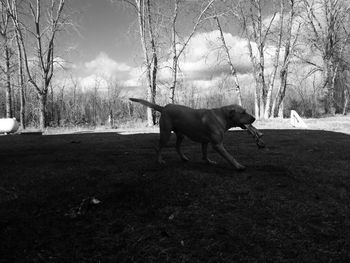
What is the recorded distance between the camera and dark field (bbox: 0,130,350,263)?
90.4 inches

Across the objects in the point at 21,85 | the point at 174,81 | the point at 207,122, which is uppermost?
the point at 21,85

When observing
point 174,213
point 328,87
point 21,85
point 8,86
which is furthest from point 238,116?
point 328,87

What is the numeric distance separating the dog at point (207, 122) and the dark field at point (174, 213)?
1.37 feet

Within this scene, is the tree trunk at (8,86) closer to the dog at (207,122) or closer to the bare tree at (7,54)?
the bare tree at (7,54)

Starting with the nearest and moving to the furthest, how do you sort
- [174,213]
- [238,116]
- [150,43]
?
[174,213], [238,116], [150,43]

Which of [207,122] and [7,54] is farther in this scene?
[7,54]

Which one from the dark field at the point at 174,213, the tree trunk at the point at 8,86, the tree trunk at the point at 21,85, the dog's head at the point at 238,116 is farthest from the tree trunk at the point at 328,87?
the tree trunk at the point at 8,86

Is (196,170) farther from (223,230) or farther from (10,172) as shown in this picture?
(10,172)

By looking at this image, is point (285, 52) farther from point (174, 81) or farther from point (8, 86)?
point (8, 86)

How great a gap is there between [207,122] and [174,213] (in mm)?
1946

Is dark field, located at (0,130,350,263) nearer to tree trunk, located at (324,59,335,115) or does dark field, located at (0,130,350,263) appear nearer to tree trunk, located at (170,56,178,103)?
tree trunk, located at (170,56,178,103)

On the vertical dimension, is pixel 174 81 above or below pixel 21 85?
below

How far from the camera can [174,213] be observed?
295 cm

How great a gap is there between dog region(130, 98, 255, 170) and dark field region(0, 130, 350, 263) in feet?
1.37
